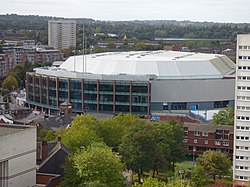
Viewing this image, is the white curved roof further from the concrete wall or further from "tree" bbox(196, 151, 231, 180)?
"tree" bbox(196, 151, 231, 180)

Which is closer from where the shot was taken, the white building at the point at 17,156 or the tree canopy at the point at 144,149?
the white building at the point at 17,156

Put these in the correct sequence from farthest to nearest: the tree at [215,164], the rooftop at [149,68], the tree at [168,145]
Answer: the rooftop at [149,68], the tree at [168,145], the tree at [215,164]

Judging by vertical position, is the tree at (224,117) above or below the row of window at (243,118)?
below

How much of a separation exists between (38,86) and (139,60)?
57.2 feet

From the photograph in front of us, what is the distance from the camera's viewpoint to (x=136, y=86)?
88438mm

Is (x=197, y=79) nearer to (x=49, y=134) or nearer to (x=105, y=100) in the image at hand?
(x=105, y=100)

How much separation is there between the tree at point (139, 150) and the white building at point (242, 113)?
7620 millimetres

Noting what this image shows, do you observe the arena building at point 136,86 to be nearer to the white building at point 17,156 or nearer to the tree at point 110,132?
the tree at point 110,132

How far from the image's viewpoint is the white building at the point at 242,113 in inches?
2026

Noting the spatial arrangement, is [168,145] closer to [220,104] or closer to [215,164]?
[215,164]

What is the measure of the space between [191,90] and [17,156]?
179 feet

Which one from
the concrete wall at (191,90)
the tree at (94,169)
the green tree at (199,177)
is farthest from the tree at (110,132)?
the concrete wall at (191,90)

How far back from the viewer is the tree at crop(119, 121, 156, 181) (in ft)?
163

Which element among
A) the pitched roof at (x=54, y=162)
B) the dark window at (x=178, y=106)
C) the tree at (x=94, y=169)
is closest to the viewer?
the tree at (x=94, y=169)
